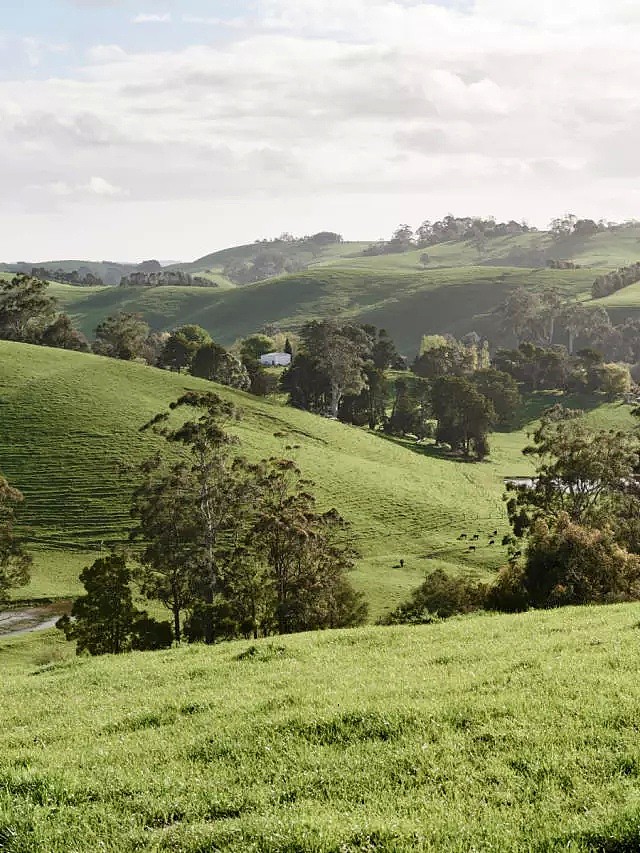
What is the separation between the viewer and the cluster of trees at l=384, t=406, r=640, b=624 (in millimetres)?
36469

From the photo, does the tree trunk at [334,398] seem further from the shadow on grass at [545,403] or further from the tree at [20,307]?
the tree at [20,307]

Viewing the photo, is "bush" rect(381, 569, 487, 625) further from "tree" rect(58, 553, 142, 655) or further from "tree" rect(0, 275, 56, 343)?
"tree" rect(0, 275, 56, 343)

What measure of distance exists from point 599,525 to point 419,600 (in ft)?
41.9

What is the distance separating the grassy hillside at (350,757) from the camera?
9953 mm

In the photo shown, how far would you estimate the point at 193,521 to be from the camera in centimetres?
5631

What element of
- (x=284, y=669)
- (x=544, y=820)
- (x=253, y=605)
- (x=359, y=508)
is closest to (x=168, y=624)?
(x=253, y=605)

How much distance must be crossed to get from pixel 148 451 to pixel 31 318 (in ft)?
238

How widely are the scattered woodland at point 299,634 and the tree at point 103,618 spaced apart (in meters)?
0.13

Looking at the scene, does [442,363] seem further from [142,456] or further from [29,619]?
[29,619]

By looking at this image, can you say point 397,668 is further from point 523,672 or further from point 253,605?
point 253,605

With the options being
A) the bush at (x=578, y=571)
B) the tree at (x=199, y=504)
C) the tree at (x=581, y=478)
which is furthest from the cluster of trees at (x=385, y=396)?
the bush at (x=578, y=571)

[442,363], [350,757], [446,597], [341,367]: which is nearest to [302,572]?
[446,597]

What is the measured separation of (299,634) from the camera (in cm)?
2925

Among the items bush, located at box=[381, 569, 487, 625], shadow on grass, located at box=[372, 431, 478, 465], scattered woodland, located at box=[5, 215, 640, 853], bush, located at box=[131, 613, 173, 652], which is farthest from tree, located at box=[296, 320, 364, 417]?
bush, located at box=[131, 613, 173, 652]
